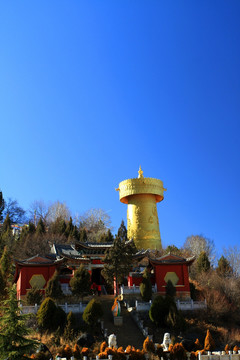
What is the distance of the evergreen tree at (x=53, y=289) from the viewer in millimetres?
22027

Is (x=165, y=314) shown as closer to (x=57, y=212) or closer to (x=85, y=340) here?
(x=85, y=340)

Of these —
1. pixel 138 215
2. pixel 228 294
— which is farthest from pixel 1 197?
pixel 228 294

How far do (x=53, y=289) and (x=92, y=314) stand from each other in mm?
3287

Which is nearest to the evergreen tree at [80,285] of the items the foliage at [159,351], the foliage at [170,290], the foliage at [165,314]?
the foliage at [165,314]

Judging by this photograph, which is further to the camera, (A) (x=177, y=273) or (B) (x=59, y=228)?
(B) (x=59, y=228)

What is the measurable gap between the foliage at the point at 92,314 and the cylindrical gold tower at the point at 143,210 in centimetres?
1881

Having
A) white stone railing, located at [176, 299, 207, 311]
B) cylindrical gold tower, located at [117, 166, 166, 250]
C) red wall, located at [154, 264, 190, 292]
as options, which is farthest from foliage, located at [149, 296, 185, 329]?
cylindrical gold tower, located at [117, 166, 166, 250]

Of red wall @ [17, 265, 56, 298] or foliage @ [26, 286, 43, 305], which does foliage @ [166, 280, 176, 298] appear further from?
foliage @ [26, 286, 43, 305]

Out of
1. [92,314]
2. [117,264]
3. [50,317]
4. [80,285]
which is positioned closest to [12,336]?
[50,317]

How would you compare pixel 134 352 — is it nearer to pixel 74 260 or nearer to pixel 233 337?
pixel 233 337

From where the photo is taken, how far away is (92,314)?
19922 mm

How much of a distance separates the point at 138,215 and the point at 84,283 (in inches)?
706

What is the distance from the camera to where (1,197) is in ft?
167

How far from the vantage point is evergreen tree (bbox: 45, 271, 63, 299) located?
2203 centimetres
